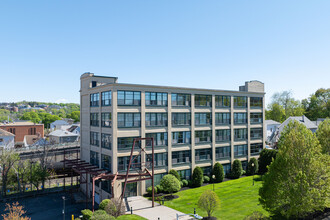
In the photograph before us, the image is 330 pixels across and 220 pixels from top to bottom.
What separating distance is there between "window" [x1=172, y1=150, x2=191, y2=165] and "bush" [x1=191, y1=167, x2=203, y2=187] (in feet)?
6.76

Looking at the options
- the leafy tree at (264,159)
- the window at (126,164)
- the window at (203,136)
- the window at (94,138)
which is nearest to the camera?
the window at (126,164)

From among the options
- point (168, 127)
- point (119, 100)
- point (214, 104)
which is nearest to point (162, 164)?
point (168, 127)

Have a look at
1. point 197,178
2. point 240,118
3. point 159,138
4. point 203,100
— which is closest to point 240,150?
point 240,118

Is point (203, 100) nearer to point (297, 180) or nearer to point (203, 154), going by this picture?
point (203, 154)

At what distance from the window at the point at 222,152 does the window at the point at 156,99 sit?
13.5 metres

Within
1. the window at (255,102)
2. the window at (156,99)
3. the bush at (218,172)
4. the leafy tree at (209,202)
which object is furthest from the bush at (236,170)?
the leafy tree at (209,202)

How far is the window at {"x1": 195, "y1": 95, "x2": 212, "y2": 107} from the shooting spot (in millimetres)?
43281

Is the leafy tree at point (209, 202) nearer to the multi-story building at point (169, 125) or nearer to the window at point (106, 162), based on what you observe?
the multi-story building at point (169, 125)

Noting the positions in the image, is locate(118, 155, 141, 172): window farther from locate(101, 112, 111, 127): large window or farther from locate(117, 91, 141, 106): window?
locate(117, 91, 141, 106): window

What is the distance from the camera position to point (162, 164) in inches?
1522

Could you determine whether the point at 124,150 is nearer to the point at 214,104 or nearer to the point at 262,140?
the point at 214,104

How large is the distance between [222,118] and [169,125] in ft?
38.8

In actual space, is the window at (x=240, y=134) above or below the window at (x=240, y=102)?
below

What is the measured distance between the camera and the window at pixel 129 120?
35.2 meters
